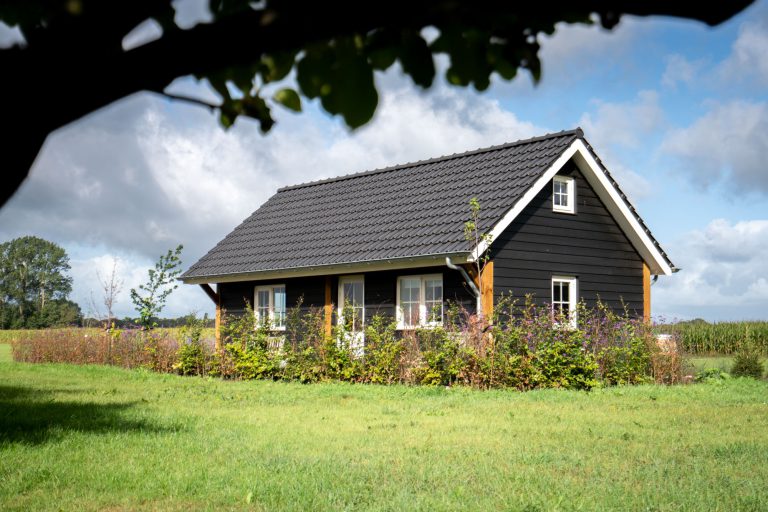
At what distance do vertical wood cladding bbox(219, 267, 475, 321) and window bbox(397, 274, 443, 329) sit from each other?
0.49 feet

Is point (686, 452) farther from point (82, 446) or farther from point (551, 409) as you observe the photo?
point (82, 446)

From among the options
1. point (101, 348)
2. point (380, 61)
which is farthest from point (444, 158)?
point (380, 61)

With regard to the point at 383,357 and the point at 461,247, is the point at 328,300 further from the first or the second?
the point at 461,247

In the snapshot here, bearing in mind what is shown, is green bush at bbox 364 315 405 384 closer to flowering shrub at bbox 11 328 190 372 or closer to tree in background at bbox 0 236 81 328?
flowering shrub at bbox 11 328 190 372

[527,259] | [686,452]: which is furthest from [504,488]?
[527,259]

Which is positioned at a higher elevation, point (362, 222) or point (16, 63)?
point (362, 222)

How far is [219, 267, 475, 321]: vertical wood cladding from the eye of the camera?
57.7ft

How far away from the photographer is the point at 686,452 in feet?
27.7

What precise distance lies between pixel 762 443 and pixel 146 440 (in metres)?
6.78

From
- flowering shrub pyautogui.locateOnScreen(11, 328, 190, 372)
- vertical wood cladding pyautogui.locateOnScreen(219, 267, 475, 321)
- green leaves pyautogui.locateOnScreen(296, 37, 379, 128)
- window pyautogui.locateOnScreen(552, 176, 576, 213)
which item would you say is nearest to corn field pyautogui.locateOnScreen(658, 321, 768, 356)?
window pyautogui.locateOnScreen(552, 176, 576, 213)

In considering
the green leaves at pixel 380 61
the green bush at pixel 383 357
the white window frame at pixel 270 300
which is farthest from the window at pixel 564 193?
the green leaves at pixel 380 61

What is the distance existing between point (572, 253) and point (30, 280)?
63.4m

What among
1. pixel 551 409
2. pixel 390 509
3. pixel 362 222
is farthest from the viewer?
pixel 362 222

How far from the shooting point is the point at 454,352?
15.2 m
